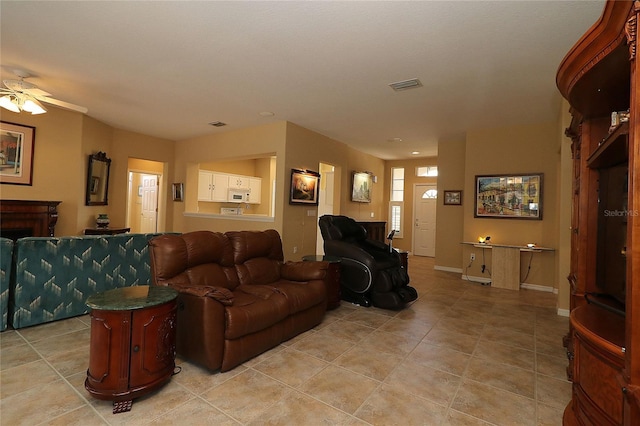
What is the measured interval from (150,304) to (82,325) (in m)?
1.90

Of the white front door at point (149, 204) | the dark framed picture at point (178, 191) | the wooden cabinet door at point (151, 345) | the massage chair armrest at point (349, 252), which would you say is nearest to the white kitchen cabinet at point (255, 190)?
the dark framed picture at point (178, 191)

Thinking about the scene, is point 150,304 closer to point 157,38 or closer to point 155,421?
point 155,421

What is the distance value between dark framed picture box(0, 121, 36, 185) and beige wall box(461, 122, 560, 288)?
7.40 metres

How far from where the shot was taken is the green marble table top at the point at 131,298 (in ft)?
6.03

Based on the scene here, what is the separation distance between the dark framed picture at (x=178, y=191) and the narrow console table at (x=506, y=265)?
21.2 ft

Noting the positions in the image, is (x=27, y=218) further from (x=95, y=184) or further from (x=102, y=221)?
(x=95, y=184)

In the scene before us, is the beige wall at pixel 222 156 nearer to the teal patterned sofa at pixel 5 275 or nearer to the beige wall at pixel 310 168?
the beige wall at pixel 310 168

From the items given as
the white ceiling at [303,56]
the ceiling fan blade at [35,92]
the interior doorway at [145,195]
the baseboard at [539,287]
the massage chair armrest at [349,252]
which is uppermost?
the white ceiling at [303,56]

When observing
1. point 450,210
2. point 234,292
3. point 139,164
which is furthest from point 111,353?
point 139,164

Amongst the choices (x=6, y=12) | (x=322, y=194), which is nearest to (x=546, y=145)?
(x=322, y=194)

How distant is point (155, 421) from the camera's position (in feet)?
5.78

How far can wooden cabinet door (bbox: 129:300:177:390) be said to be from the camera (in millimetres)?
1896

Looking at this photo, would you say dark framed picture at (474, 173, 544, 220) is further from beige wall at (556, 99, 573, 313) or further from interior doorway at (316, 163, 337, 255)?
interior doorway at (316, 163, 337, 255)

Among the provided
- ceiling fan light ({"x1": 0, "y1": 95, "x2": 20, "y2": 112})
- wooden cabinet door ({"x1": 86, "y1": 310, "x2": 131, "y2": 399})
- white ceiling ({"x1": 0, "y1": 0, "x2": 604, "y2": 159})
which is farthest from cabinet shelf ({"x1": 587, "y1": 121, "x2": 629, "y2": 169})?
ceiling fan light ({"x1": 0, "y1": 95, "x2": 20, "y2": 112})
